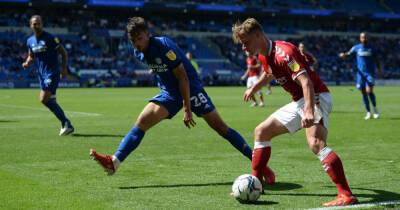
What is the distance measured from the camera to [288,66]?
6008mm

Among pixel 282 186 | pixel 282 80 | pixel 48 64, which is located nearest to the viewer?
pixel 282 80

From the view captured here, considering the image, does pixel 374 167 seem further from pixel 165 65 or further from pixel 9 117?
pixel 9 117

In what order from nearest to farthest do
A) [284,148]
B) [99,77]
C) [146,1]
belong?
[284,148] < [99,77] < [146,1]

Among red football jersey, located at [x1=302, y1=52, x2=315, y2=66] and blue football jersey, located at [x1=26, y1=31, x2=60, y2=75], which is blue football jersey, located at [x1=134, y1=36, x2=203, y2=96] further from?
blue football jersey, located at [x1=26, y1=31, x2=60, y2=75]

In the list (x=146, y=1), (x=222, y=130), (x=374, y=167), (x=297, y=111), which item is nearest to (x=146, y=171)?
(x=222, y=130)

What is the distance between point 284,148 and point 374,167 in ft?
8.24

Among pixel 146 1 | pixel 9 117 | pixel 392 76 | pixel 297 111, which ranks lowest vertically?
pixel 392 76

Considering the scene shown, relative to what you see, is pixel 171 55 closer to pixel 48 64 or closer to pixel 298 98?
pixel 298 98

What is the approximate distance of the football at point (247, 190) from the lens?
20.1 ft

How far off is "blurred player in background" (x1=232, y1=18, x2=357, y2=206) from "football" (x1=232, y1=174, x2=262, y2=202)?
27.0 inches

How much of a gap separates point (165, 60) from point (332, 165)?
8.13 ft

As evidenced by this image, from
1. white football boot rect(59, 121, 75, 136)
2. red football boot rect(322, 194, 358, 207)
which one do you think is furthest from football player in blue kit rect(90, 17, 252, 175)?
white football boot rect(59, 121, 75, 136)

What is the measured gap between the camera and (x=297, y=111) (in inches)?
254

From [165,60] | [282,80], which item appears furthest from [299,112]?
[165,60]
